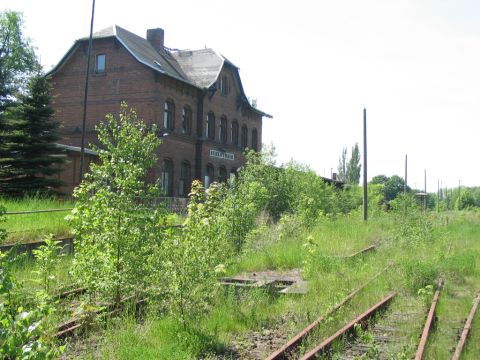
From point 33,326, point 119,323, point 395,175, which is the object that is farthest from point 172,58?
point 395,175

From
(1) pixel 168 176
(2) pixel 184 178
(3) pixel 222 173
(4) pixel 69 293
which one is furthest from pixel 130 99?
(4) pixel 69 293

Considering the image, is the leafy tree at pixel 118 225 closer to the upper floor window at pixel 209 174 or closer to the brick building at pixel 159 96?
the brick building at pixel 159 96

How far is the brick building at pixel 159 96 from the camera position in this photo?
29.7 m

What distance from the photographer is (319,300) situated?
834 centimetres

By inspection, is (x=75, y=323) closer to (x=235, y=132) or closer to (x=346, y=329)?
(x=346, y=329)

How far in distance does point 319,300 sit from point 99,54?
26304 millimetres

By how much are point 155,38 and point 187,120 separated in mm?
6907

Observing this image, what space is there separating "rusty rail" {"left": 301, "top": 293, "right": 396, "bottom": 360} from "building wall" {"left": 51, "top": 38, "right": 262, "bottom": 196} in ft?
70.4

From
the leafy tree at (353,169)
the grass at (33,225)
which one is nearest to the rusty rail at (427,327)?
the grass at (33,225)

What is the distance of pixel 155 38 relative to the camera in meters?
35.5

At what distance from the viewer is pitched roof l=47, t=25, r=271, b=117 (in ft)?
99.3

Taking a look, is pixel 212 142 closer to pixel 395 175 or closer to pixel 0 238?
pixel 0 238

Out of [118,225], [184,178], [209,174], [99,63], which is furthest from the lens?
[209,174]

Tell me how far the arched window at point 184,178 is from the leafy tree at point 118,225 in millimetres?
23977
